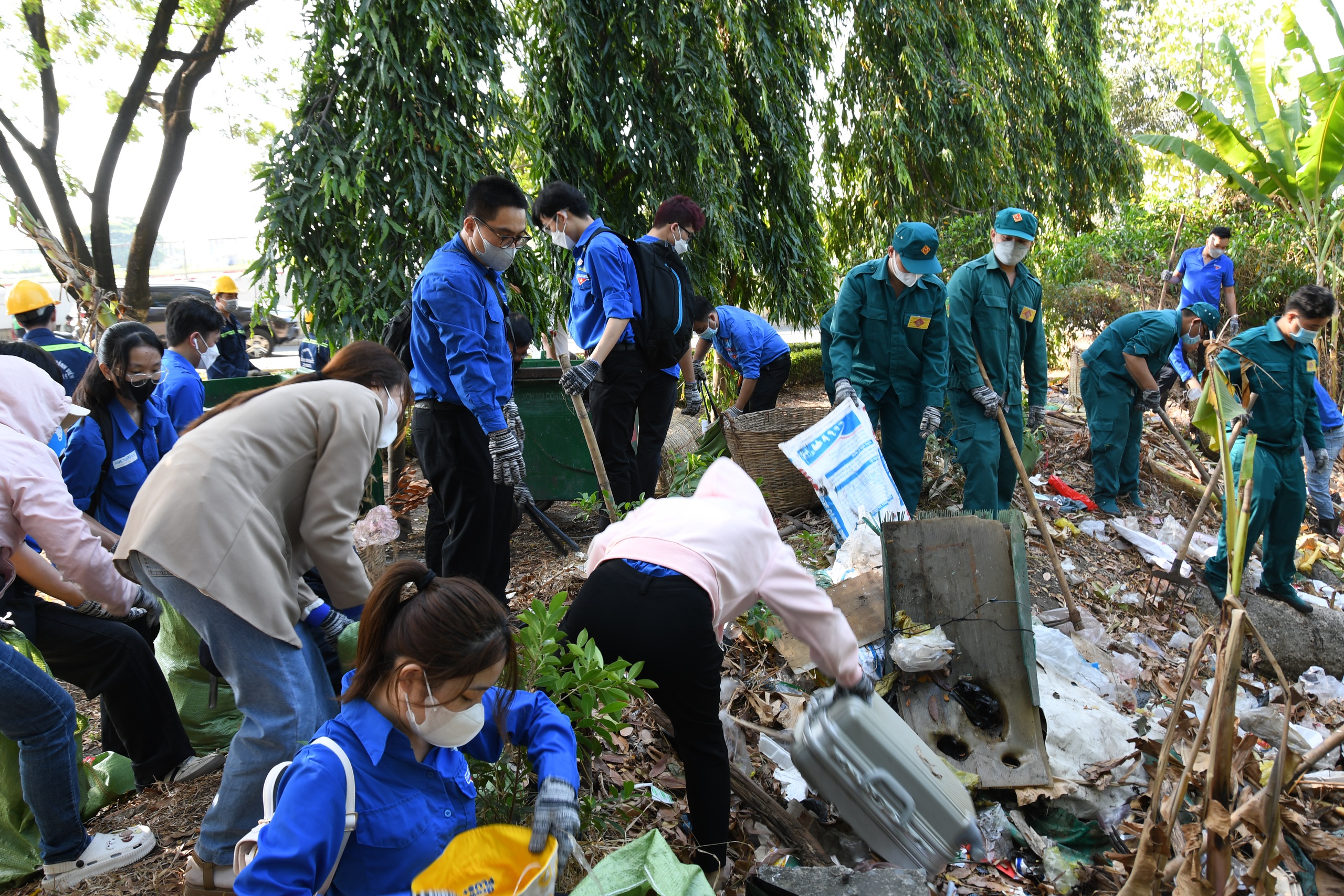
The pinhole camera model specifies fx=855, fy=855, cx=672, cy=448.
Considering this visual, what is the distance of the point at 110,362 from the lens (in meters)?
3.08

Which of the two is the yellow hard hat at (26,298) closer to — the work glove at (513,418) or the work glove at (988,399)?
the work glove at (513,418)

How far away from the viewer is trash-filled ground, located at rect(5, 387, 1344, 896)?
2.14 metres

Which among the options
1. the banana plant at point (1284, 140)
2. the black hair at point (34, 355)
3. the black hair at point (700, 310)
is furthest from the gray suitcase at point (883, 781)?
the banana plant at point (1284, 140)

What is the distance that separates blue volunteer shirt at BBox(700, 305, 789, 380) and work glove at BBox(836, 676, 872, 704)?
13.5 feet

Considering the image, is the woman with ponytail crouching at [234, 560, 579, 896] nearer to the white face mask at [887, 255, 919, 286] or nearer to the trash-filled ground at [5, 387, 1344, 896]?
the trash-filled ground at [5, 387, 1344, 896]

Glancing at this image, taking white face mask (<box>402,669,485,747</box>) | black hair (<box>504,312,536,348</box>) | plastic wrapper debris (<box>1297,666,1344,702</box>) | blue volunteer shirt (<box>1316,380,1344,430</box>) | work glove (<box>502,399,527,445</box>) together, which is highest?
black hair (<box>504,312,536,348</box>)

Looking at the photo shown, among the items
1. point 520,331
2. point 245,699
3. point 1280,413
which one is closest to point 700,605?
point 245,699

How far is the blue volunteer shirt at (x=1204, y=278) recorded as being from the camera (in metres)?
8.65

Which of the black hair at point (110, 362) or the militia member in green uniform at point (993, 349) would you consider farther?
the militia member in green uniform at point (993, 349)

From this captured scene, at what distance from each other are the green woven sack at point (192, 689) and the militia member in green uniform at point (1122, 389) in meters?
5.76

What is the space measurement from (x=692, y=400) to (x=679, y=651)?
334cm

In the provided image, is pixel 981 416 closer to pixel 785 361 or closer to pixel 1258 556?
pixel 785 361

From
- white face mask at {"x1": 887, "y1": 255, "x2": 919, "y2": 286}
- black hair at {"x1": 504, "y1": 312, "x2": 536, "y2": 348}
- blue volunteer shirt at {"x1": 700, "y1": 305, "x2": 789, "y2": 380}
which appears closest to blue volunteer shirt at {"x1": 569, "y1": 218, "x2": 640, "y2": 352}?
black hair at {"x1": 504, "y1": 312, "x2": 536, "y2": 348}

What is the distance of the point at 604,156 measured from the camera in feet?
23.1
